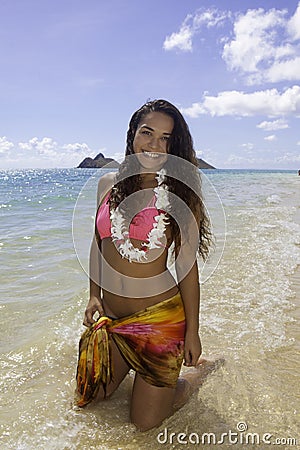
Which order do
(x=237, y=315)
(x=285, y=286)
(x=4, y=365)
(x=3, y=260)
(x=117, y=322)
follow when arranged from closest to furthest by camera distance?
1. (x=117, y=322)
2. (x=4, y=365)
3. (x=237, y=315)
4. (x=285, y=286)
5. (x=3, y=260)

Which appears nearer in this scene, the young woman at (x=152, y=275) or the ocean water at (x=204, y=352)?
the ocean water at (x=204, y=352)

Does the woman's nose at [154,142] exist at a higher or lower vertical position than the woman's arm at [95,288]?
higher

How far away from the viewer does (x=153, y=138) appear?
3.02 m

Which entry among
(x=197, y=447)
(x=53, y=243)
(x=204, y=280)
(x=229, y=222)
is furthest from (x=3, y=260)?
(x=229, y=222)

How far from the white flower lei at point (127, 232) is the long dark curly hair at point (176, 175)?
6 cm

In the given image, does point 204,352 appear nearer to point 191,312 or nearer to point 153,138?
point 191,312

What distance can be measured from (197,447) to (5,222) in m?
10.3

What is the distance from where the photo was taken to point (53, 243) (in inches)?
334

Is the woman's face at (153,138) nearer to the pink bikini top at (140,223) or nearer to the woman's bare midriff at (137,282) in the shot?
the pink bikini top at (140,223)

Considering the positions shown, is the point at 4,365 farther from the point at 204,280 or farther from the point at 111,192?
the point at 204,280

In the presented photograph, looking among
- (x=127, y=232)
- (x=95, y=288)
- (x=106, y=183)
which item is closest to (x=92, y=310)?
(x=95, y=288)

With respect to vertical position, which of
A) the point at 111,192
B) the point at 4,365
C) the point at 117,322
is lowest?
the point at 4,365

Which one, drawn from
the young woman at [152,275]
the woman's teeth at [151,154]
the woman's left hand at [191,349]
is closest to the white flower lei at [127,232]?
the young woman at [152,275]

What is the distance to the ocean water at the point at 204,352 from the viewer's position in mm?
2666
